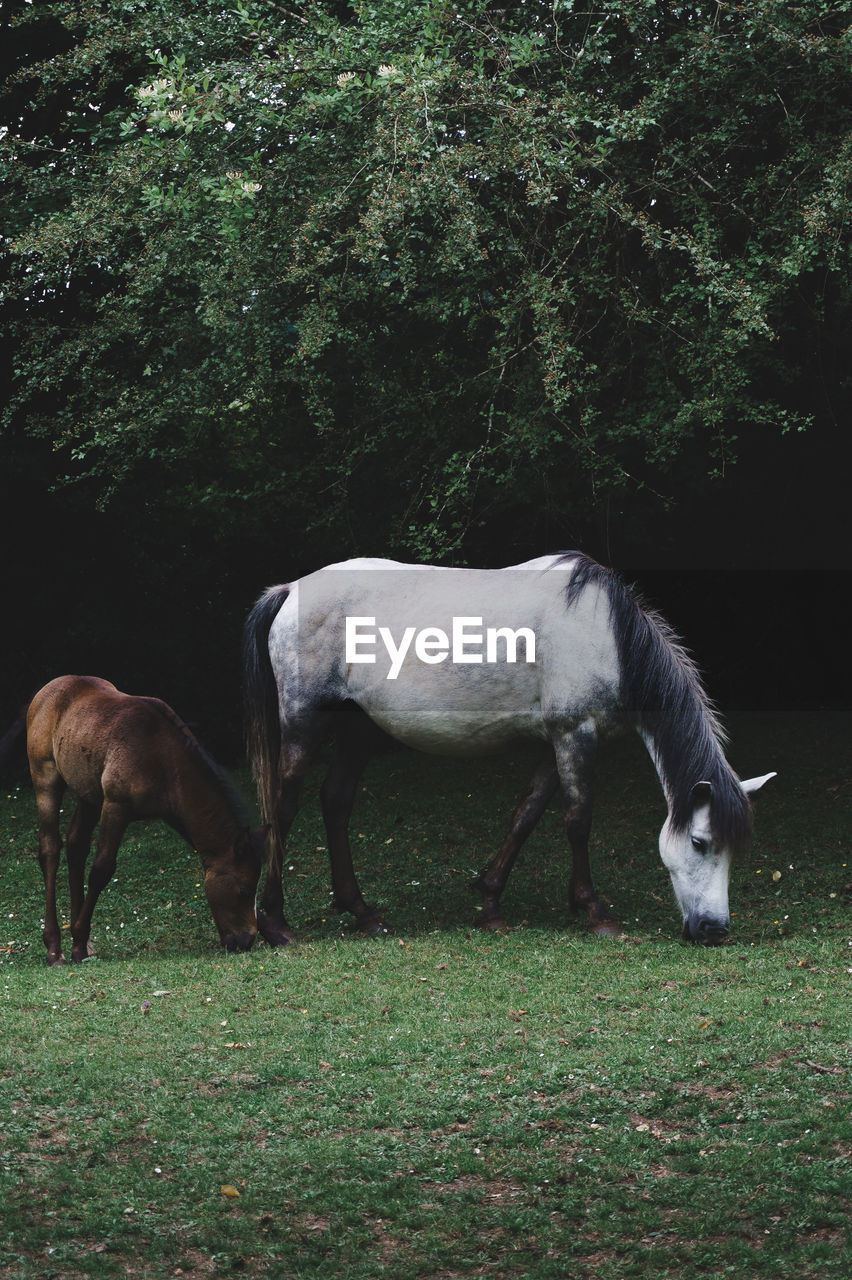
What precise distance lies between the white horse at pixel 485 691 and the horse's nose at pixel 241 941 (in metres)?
0.31

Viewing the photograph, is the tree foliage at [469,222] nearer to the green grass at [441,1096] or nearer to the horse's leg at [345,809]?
the horse's leg at [345,809]

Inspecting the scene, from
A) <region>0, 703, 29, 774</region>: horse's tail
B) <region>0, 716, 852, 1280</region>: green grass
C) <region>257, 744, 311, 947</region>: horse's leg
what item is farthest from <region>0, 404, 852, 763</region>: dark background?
<region>0, 703, 29, 774</region>: horse's tail

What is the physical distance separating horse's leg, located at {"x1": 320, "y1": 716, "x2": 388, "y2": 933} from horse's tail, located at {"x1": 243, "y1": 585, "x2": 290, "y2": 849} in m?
0.43

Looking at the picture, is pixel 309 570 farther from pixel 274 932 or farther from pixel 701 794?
pixel 701 794

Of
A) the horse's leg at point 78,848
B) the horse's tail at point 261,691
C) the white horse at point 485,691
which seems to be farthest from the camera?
the horse's tail at point 261,691

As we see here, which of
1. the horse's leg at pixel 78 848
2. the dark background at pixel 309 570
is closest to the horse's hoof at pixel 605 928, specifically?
the horse's leg at pixel 78 848

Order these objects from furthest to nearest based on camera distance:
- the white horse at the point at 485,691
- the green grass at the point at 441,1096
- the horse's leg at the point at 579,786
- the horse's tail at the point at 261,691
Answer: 1. the horse's tail at the point at 261,691
2. the horse's leg at the point at 579,786
3. the white horse at the point at 485,691
4. the green grass at the point at 441,1096

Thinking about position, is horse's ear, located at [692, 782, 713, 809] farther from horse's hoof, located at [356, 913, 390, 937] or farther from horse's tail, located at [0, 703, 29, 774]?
horse's tail, located at [0, 703, 29, 774]

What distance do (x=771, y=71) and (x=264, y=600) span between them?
5.52 metres

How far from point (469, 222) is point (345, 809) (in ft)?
13.4

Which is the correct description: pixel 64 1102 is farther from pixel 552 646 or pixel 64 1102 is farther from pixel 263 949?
pixel 552 646

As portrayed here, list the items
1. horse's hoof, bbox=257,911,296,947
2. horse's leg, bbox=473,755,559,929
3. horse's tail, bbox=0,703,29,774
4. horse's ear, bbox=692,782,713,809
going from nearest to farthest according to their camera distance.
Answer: horse's ear, bbox=692,782,713,809 < horse's hoof, bbox=257,911,296,947 < horse's leg, bbox=473,755,559,929 < horse's tail, bbox=0,703,29,774

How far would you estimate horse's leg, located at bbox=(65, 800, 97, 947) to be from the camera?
30.1ft

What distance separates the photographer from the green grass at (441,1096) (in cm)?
473
